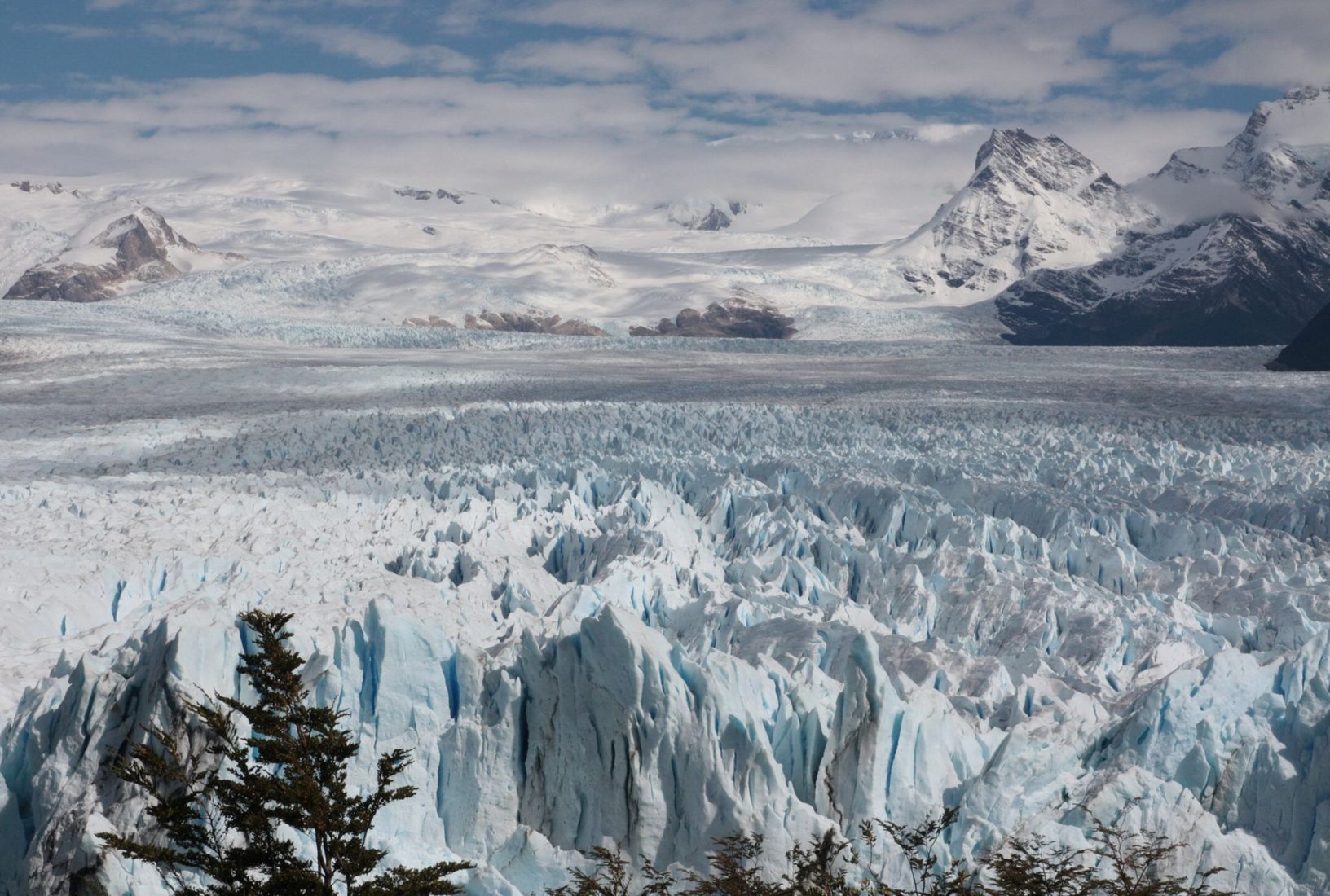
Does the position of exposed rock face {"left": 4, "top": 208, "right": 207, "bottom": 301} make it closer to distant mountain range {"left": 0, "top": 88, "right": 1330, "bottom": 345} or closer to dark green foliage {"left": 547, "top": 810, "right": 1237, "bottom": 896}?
distant mountain range {"left": 0, "top": 88, "right": 1330, "bottom": 345}

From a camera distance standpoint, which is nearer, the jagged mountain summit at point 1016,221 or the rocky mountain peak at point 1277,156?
the jagged mountain summit at point 1016,221

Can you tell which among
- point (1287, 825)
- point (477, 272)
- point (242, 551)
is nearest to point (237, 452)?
point (242, 551)

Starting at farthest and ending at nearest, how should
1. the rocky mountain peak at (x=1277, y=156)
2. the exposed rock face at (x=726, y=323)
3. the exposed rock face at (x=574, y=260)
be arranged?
the rocky mountain peak at (x=1277, y=156), the exposed rock face at (x=574, y=260), the exposed rock face at (x=726, y=323)

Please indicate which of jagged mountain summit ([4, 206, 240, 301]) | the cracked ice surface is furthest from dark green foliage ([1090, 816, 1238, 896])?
jagged mountain summit ([4, 206, 240, 301])

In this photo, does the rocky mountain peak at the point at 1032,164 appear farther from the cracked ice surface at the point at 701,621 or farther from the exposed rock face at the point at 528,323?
the cracked ice surface at the point at 701,621

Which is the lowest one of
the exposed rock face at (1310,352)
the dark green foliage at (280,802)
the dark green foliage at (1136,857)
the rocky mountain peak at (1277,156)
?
the dark green foliage at (1136,857)

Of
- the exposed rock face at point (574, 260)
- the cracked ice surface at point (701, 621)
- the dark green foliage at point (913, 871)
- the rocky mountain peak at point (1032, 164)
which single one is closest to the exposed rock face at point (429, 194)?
the rocky mountain peak at point (1032, 164)
